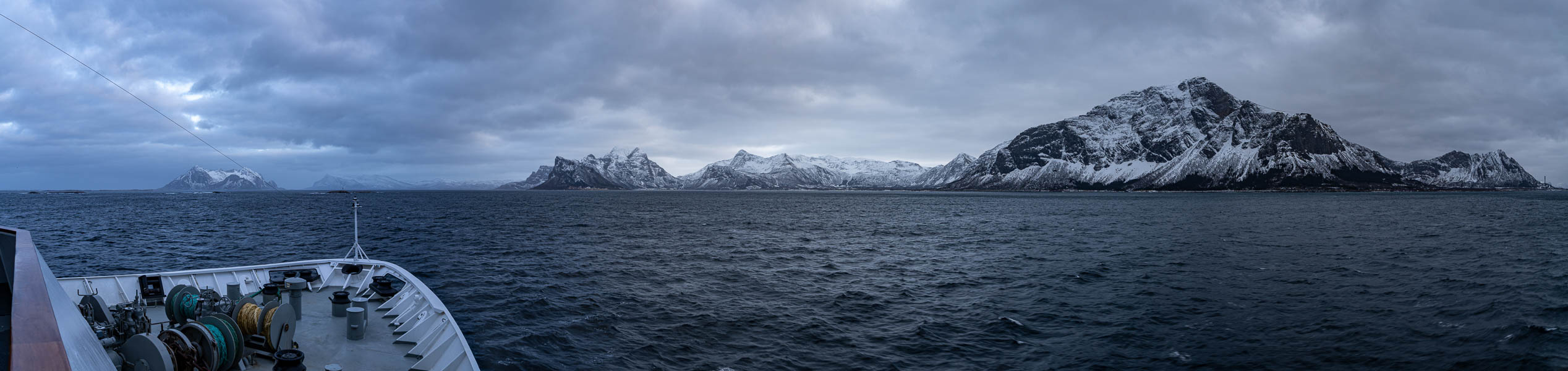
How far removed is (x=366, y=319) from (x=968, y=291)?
1089 inches

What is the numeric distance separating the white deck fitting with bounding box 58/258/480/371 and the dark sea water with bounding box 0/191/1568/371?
347 cm

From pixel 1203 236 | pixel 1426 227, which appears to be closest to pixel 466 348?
pixel 1203 236

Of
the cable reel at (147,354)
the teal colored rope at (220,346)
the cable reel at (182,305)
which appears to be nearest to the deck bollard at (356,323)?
the cable reel at (182,305)

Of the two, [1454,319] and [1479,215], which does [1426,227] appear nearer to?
[1479,215]

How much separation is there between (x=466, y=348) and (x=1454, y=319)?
3818cm

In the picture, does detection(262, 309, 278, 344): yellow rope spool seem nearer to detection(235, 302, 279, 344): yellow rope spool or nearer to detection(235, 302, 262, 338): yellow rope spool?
detection(235, 302, 279, 344): yellow rope spool

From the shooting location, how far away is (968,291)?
3491 cm

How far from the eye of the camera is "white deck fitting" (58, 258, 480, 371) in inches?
666

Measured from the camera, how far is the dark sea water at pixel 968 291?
74.9 feet

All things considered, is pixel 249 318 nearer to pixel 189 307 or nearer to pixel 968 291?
pixel 189 307

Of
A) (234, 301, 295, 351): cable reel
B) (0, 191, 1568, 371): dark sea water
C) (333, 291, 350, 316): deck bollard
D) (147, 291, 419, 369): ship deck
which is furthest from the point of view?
(0, 191, 1568, 371): dark sea water

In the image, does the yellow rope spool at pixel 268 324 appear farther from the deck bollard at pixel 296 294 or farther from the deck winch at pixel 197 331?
the deck bollard at pixel 296 294

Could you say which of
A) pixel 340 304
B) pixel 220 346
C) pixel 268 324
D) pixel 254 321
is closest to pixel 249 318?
pixel 254 321

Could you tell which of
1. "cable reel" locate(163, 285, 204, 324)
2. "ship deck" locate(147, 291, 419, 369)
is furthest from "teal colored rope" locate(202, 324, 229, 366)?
"cable reel" locate(163, 285, 204, 324)
